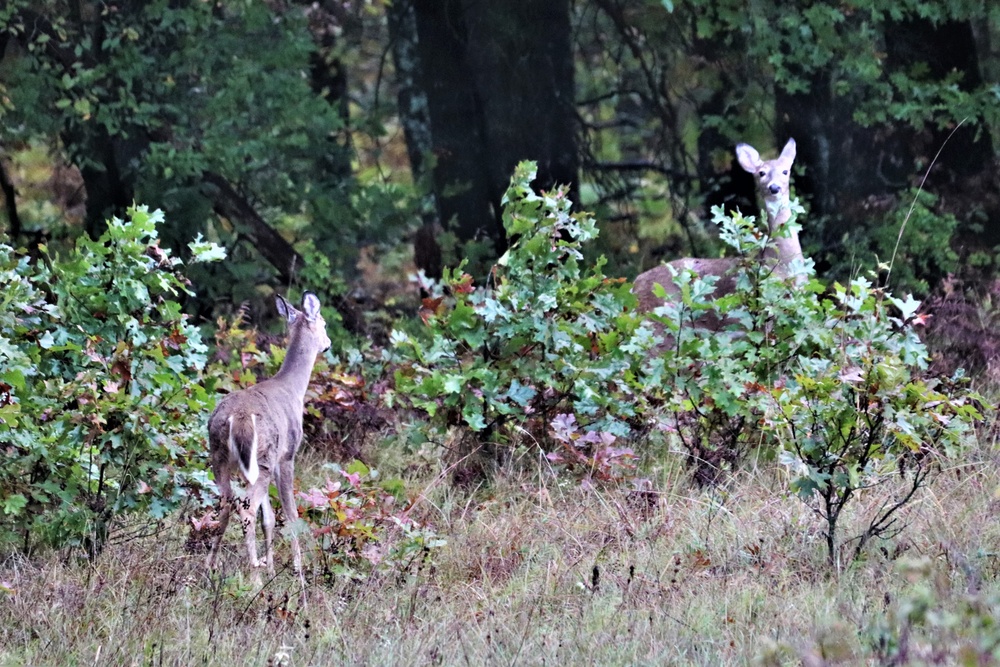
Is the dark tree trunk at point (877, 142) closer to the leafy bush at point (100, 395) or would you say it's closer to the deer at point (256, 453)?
→ the deer at point (256, 453)

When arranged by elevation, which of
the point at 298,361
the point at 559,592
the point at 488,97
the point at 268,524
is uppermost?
the point at 488,97

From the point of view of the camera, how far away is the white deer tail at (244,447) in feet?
19.2

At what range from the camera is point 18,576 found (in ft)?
18.6

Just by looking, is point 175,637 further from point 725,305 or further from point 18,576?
point 725,305

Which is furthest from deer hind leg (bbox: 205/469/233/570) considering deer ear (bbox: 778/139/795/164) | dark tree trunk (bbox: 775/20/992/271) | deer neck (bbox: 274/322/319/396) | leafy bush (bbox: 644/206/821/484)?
dark tree trunk (bbox: 775/20/992/271)

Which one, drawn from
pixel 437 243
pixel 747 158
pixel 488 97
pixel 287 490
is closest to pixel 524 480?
pixel 287 490

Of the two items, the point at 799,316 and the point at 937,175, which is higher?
the point at 937,175

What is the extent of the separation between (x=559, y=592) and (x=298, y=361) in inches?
78.3

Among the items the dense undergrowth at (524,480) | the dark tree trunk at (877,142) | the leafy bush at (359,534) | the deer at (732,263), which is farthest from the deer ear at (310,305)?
the dark tree trunk at (877,142)

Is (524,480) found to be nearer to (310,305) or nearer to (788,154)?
(310,305)

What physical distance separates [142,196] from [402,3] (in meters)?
3.84

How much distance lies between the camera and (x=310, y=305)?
22.6ft

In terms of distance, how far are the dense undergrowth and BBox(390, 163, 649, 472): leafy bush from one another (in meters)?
0.02

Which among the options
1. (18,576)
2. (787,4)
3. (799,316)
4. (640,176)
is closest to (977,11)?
(787,4)
